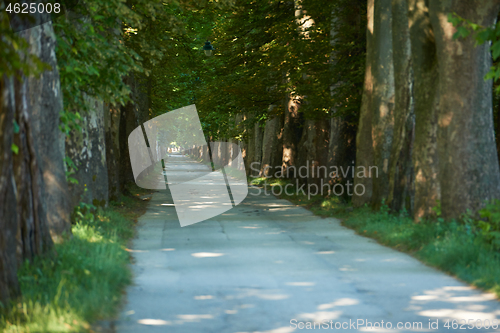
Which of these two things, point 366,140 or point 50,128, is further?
point 366,140

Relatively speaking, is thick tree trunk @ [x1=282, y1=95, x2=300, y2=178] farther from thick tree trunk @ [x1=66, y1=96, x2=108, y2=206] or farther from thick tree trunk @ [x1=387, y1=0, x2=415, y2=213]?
thick tree trunk @ [x1=66, y1=96, x2=108, y2=206]

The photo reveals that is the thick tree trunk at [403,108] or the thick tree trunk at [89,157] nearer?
the thick tree trunk at [89,157]

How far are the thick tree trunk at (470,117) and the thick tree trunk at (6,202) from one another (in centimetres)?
678

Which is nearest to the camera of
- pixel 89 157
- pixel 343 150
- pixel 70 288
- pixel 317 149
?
pixel 70 288

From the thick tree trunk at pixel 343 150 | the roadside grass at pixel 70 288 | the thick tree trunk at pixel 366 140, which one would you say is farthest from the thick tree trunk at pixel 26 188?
the thick tree trunk at pixel 343 150

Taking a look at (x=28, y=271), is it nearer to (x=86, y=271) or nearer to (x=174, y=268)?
(x=86, y=271)

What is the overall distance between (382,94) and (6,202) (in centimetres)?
1105

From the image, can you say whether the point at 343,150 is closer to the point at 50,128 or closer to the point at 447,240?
the point at 447,240

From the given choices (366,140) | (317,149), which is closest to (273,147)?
(317,149)

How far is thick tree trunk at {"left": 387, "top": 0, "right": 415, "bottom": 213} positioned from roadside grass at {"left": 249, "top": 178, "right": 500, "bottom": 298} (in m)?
0.65

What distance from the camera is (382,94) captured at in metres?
14.6

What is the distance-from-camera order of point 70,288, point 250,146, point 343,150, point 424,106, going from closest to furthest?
point 70,288 → point 424,106 → point 343,150 → point 250,146

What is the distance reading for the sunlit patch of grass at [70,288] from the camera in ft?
16.2

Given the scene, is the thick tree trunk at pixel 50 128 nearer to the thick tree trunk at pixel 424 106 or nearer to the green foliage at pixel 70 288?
the green foliage at pixel 70 288
